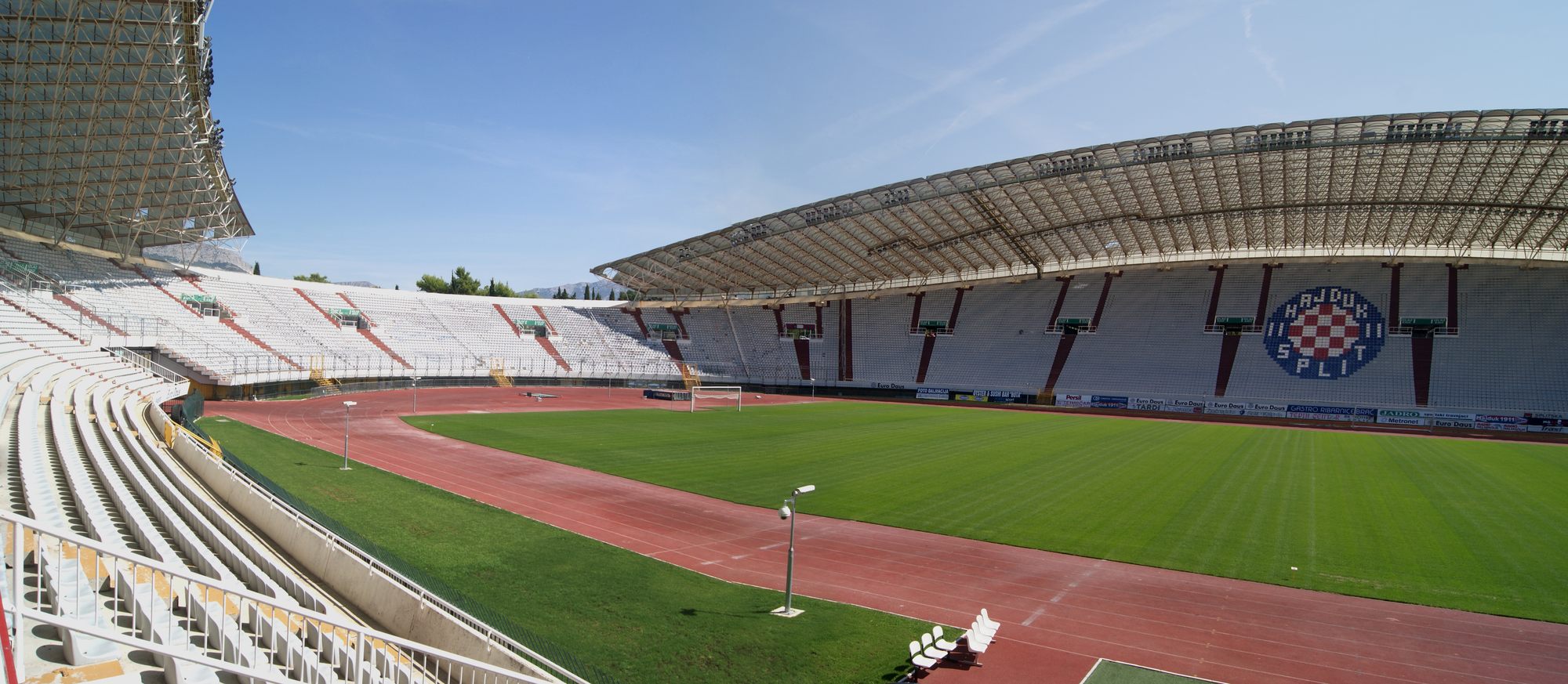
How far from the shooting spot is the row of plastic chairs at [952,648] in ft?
30.1

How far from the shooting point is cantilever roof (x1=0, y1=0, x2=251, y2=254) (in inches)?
917

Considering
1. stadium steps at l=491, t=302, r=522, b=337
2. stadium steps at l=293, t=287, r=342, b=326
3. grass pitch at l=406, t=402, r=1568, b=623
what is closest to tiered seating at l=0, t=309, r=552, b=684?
grass pitch at l=406, t=402, r=1568, b=623

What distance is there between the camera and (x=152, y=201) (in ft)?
123

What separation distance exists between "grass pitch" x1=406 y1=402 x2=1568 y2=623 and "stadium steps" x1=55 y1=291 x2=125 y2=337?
625 inches

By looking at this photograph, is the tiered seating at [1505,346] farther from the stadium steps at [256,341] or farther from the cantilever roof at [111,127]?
the stadium steps at [256,341]

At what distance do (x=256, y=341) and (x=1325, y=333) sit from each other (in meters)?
72.7

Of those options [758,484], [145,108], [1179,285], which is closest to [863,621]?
[758,484]

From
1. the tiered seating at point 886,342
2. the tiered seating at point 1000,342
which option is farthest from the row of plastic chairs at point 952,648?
the tiered seating at point 886,342

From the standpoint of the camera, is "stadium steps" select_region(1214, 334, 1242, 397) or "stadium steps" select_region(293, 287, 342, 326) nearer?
"stadium steps" select_region(1214, 334, 1242, 397)

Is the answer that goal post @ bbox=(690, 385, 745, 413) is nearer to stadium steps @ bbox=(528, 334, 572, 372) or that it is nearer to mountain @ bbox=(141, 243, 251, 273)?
stadium steps @ bbox=(528, 334, 572, 372)

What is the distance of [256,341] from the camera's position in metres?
45.7

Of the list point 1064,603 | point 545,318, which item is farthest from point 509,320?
point 1064,603

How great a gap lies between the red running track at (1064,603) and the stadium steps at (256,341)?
109 ft

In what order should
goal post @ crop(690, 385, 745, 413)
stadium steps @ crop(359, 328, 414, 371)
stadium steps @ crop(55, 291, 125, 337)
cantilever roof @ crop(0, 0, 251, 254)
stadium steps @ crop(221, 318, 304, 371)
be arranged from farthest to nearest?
stadium steps @ crop(359, 328, 414, 371) < goal post @ crop(690, 385, 745, 413) < stadium steps @ crop(221, 318, 304, 371) < stadium steps @ crop(55, 291, 125, 337) < cantilever roof @ crop(0, 0, 251, 254)
